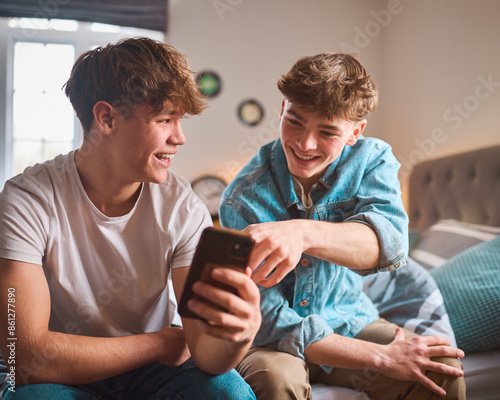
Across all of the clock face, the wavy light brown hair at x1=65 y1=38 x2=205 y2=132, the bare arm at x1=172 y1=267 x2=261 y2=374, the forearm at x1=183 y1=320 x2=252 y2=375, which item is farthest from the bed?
the clock face

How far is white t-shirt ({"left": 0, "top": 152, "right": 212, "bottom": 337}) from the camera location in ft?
3.13

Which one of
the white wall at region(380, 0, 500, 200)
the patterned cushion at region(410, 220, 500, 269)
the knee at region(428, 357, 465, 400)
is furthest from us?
the white wall at region(380, 0, 500, 200)

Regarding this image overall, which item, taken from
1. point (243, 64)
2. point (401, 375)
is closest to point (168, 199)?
point (401, 375)

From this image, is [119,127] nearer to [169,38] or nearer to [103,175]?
[103,175]

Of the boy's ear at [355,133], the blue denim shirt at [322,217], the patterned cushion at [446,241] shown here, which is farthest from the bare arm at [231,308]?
the patterned cushion at [446,241]

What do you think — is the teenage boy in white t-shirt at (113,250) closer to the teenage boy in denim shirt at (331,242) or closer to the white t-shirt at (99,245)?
the white t-shirt at (99,245)

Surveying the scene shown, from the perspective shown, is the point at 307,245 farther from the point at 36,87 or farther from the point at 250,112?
the point at 36,87

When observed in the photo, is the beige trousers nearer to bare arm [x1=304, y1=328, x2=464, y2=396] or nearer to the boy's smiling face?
bare arm [x1=304, y1=328, x2=464, y2=396]

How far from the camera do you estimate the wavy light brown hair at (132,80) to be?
1020mm

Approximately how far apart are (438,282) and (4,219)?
55.2 inches

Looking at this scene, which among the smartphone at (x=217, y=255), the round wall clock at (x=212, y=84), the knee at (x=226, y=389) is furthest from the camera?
the round wall clock at (x=212, y=84)

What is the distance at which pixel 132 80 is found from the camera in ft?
3.32

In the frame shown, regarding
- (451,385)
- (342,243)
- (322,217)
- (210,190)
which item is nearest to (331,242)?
(342,243)

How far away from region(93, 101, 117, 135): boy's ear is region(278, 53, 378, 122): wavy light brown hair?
0.44 metres
